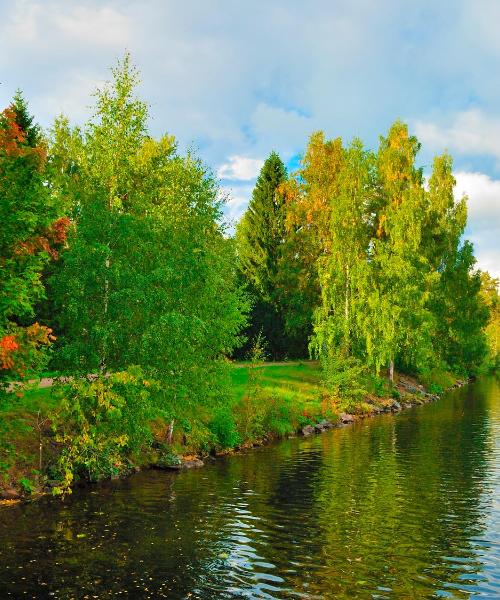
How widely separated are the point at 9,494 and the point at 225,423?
1308cm

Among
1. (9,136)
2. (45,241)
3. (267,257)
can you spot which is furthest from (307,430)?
(267,257)

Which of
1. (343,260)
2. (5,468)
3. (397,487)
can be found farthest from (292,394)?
(5,468)

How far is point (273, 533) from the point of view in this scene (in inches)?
758

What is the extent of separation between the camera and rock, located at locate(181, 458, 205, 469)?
29625mm

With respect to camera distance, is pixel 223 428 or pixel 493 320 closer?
pixel 223 428

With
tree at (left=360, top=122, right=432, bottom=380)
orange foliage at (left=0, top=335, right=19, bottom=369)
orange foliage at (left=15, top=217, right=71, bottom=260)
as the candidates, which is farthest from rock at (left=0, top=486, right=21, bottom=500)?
tree at (left=360, top=122, right=432, bottom=380)

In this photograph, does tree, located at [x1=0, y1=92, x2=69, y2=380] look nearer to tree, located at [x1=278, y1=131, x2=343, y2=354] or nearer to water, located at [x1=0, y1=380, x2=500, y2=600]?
water, located at [x1=0, y1=380, x2=500, y2=600]

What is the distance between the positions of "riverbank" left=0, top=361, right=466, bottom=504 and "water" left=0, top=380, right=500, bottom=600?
4.11 feet

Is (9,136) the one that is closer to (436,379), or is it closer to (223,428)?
(223,428)

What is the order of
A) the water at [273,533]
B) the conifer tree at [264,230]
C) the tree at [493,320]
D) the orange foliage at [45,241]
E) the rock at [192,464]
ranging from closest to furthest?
the water at [273,533] < the orange foliage at [45,241] < the rock at [192,464] < the conifer tree at [264,230] < the tree at [493,320]

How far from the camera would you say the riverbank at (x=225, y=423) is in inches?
Answer: 934

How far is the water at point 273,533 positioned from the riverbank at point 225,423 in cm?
125

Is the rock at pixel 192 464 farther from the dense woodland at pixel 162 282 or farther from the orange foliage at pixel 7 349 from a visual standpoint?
the orange foliage at pixel 7 349

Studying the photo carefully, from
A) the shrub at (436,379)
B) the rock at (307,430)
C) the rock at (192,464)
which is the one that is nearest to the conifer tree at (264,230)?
the shrub at (436,379)
